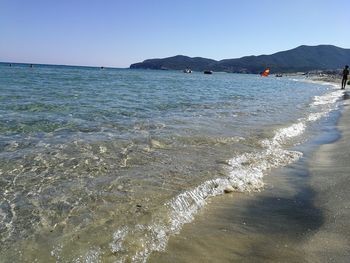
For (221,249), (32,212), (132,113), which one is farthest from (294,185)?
(132,113)

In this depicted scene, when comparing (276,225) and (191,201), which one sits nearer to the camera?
(276,225)

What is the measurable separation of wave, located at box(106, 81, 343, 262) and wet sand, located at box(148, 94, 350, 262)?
167 mm

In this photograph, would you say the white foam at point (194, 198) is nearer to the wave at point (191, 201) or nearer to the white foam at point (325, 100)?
the wave at point (191, 201)

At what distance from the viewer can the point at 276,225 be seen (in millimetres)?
5383

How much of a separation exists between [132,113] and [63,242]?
1143 centimetres

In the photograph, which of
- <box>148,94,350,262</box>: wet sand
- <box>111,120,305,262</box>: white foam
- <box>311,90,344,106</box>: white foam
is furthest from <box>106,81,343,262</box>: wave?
<box>311,90,344,106</box>: white foam

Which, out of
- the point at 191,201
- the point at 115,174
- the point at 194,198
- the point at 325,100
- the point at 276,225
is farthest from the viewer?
the point at 325,100

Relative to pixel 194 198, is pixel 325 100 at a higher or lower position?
lower

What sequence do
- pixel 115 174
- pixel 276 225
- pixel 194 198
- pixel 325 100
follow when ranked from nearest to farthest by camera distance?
pixel 276 225, pixel 194 198, pixel 115 174, pixel 325 100

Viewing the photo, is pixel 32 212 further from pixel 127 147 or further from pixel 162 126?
pixel 162 126

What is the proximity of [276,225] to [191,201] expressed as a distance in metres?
1.53

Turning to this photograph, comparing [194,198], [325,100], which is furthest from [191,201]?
[325,100]

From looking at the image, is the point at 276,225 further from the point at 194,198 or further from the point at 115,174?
the point at 115,174

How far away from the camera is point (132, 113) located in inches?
624
